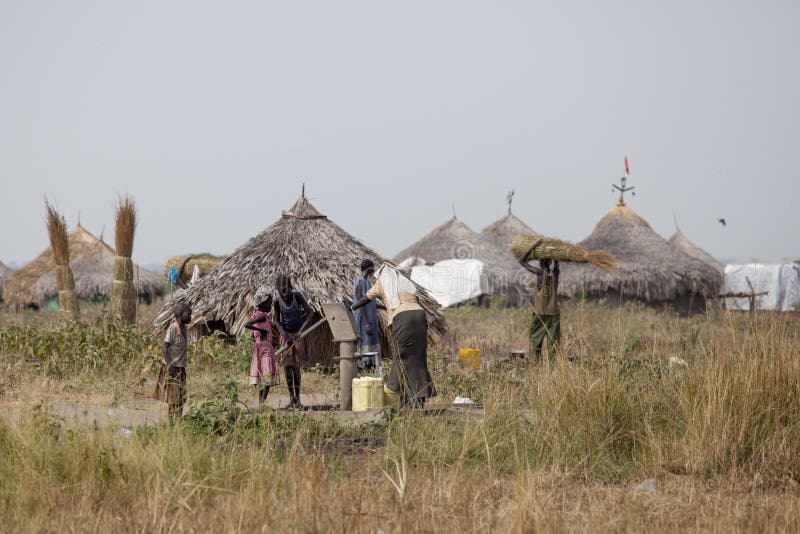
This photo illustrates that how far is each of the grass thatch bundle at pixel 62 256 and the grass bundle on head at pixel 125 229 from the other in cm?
70

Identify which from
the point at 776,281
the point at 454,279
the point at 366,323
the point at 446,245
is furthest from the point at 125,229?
the point at 776,281

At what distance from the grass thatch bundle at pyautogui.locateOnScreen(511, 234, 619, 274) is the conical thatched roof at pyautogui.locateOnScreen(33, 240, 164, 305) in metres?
15.0

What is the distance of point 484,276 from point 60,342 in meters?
16.7

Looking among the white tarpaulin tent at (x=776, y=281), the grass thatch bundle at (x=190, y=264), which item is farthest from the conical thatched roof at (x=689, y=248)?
the grass thatch bundle at (x=190, y=264)

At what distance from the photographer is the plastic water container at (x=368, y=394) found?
7.48 m

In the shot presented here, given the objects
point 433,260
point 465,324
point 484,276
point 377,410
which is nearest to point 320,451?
point 377,410

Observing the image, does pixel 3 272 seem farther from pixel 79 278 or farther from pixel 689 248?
pixel 689 248

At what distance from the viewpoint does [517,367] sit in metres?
9.02

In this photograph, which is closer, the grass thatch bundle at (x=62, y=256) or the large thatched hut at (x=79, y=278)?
the grass thatch bundle at (x=62, y=256)

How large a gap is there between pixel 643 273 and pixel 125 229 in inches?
595

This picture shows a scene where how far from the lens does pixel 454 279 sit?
26094 millimetres

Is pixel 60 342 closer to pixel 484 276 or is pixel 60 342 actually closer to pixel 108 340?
pixel 108 340

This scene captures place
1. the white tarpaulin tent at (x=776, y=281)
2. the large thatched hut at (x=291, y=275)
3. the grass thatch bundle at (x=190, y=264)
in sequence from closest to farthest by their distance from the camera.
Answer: the large thatched hut at (x=291, y=275) → the grass thatch bundle at (x=190, y=264) → the white tarpaulin tent at (x=776, y=281)

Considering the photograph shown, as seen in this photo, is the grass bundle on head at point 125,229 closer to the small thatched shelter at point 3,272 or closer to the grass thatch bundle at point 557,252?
the grass thatch bundle at point 557,252
